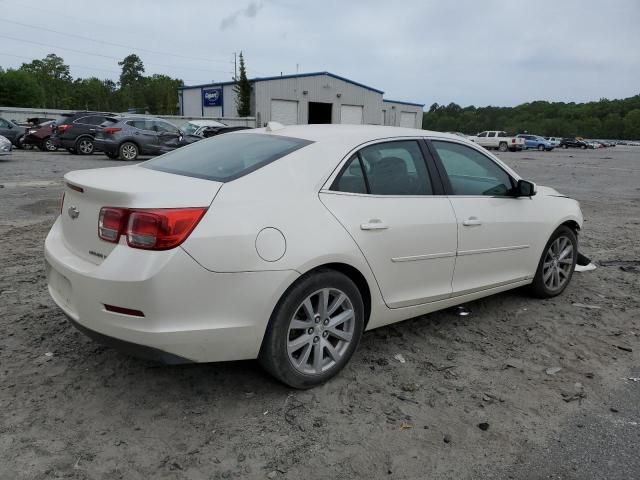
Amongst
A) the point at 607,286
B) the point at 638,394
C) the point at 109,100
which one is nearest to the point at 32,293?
the point at 638,394

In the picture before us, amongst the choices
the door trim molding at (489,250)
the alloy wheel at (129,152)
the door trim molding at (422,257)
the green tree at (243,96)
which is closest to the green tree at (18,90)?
the green tree at (243,96)

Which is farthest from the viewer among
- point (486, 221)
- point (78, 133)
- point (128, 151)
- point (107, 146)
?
point (78, 133)

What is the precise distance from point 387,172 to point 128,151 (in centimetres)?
1723

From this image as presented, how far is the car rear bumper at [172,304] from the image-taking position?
106 inches

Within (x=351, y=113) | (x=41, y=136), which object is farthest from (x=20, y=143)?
(x=351, y=113)

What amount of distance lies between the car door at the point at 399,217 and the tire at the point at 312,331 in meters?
0.28

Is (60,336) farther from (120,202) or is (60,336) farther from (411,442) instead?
(411,442)

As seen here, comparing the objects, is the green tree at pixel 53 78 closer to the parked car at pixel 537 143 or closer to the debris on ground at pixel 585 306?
the parked car at pixel 537 143

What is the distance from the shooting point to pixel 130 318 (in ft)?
8.99

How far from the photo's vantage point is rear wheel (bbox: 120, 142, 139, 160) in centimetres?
1892

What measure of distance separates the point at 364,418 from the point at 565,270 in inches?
125

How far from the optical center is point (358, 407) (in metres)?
3.14

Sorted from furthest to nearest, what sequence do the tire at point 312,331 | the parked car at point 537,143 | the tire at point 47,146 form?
the parked car at point 537,143
the tire at point 47,146
the tire at point 312,331

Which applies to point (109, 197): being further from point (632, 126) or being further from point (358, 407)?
point (632, 126)
